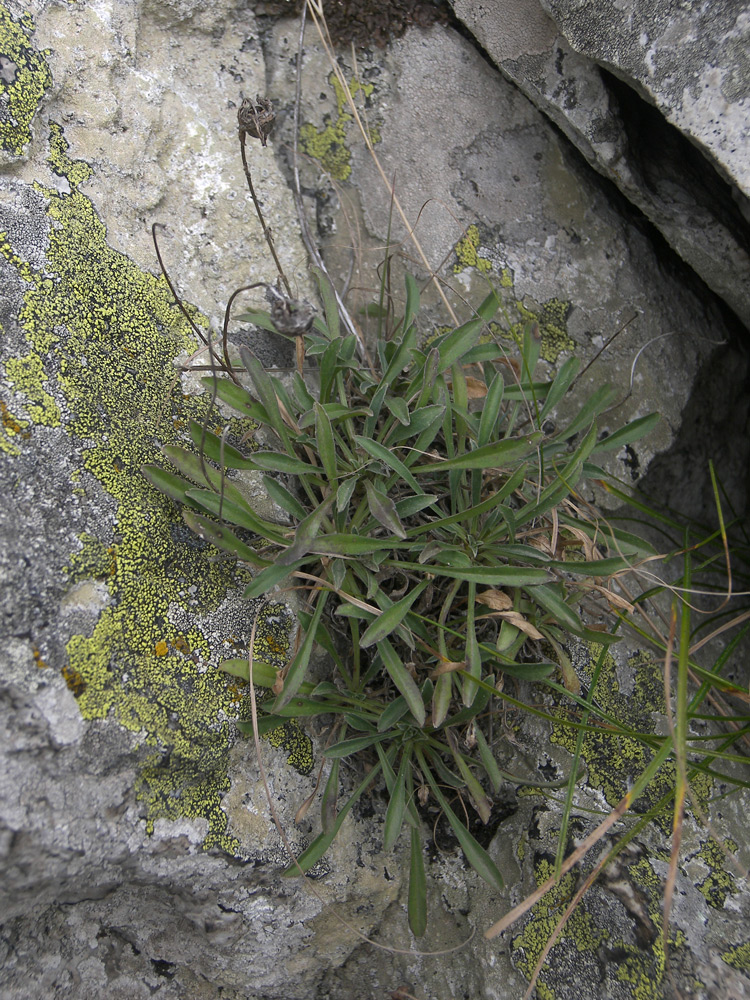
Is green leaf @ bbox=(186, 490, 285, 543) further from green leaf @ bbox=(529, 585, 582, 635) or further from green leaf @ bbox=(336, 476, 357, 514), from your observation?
green leaf @ bbox=(529, 585, 582, 635)

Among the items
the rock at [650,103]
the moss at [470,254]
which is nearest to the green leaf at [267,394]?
the moss at [470,254]

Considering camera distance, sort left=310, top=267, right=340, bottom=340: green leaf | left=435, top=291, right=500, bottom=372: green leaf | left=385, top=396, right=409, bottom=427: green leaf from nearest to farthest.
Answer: left=385, top=396, right=409, bottom=427: green leaf, left=435, top=291, right=500, bottom=372: green leaf, left=310, top=267, right=340, bottom=340: green leaf

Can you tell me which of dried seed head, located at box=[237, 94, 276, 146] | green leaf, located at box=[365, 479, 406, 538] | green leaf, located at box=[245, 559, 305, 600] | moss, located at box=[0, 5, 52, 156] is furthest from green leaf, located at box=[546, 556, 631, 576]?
moss, located at box=[0, 5, 52, 156]

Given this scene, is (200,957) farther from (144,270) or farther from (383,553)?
(144,270)

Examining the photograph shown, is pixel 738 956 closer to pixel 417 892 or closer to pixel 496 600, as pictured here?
pixel 417 892

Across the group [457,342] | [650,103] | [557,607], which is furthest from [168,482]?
[650,103]

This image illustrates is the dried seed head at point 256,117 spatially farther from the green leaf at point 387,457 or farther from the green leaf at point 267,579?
the green leaf at point 267,579

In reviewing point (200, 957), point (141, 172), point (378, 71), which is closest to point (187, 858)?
point (200, 957)
